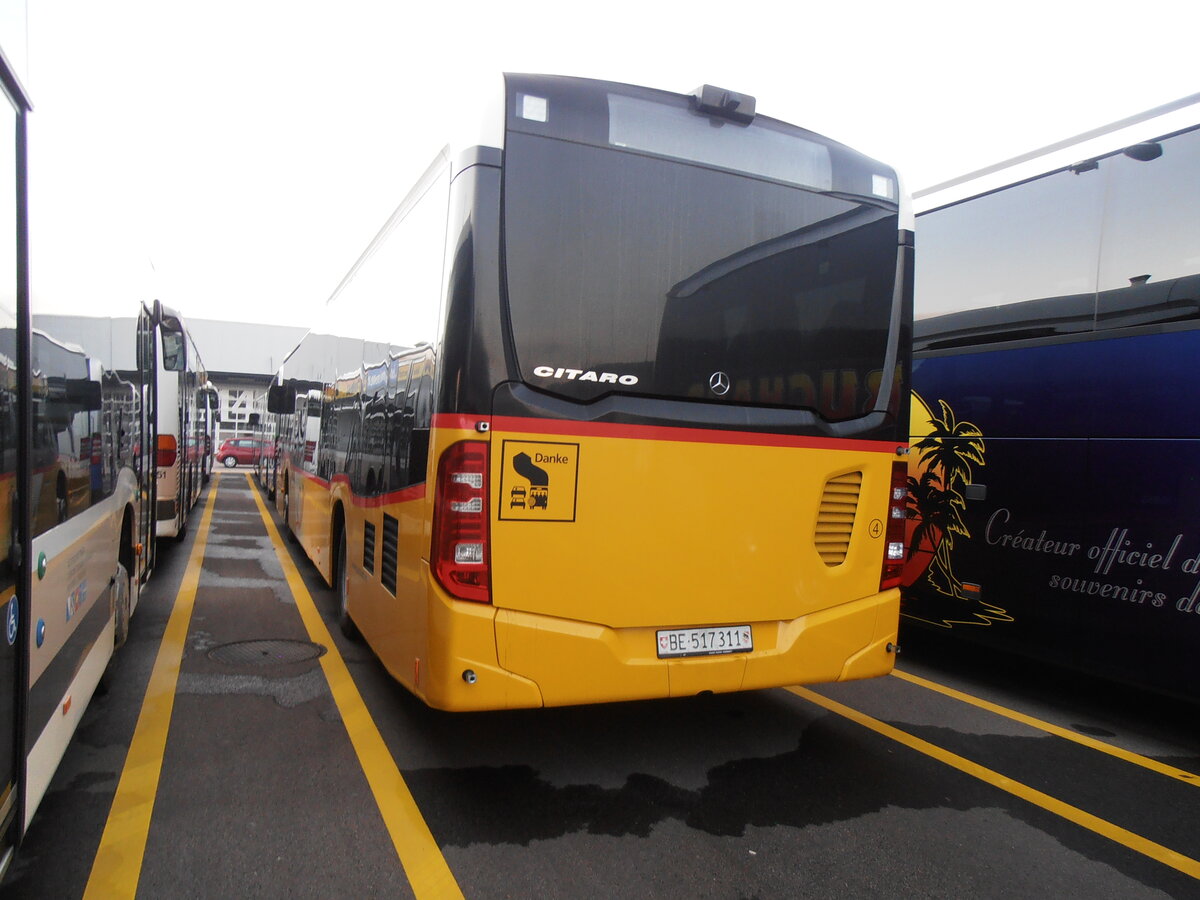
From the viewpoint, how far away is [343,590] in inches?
262

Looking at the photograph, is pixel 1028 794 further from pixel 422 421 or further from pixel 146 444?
pixel 146 444

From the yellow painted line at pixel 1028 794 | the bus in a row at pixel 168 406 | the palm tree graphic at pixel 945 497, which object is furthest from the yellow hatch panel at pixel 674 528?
the bus in a row at pixel 168 406

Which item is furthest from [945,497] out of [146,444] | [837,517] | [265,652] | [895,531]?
[146,444]

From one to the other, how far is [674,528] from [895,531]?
4.63 feet

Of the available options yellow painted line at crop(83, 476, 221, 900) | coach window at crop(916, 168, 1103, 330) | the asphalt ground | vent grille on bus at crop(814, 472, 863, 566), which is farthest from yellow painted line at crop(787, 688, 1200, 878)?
yellow painted line at crop(83, 476, 221, 900)

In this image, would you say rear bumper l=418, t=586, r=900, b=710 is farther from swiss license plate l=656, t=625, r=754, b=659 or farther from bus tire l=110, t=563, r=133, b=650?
bus tire l=110, t=563, r=133, b=650

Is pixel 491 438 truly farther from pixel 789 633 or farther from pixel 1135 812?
pixel 1135 812

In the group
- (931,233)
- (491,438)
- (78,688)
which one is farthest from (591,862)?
(931,233)

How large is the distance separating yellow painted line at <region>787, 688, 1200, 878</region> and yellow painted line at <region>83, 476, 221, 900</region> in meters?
3.85

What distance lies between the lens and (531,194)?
12.2 ft

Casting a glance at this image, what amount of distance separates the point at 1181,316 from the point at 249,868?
217 inches

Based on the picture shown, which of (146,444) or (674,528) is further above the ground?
(146,444)

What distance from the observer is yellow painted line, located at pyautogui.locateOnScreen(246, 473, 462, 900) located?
3.21m

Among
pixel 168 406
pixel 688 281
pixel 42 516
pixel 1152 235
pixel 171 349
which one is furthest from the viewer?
pixel 168 406
